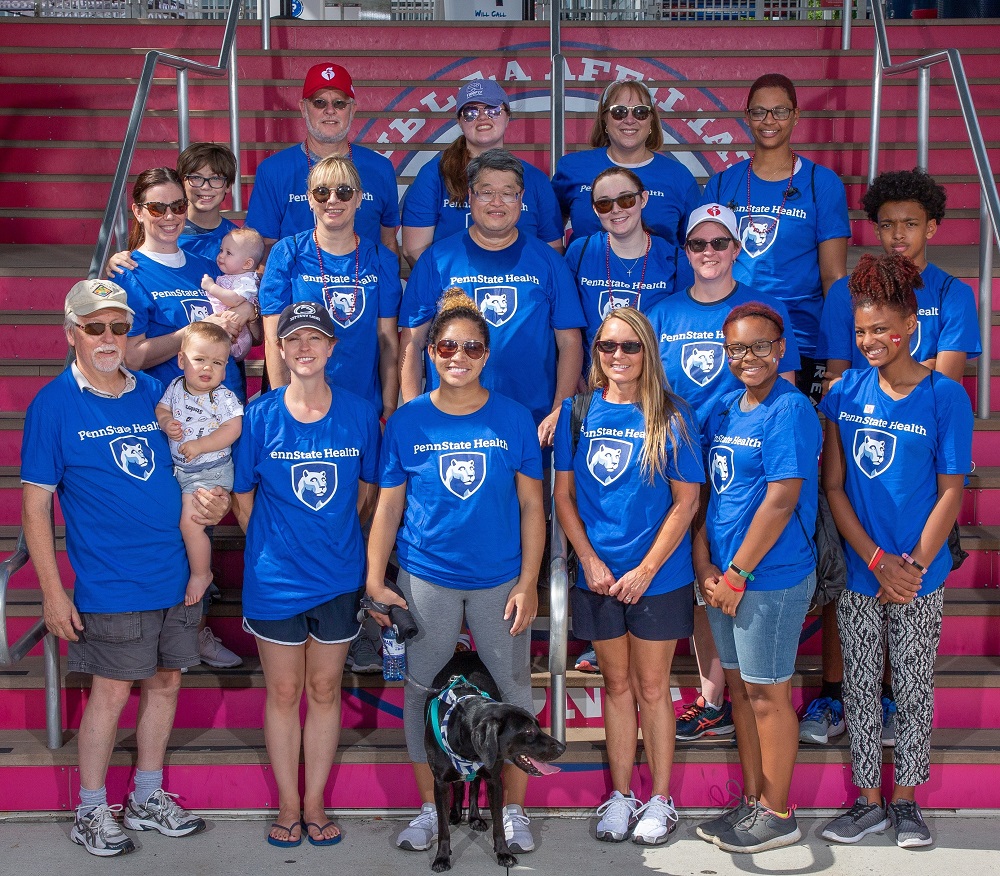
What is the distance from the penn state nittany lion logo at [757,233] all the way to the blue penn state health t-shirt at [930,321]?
1.51 feet

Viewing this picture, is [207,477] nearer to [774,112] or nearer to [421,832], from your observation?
[421,832]

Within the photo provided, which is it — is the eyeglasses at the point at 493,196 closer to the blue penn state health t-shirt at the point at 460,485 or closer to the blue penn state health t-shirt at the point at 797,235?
the blue penn state health t-shirt at the point at 460,485

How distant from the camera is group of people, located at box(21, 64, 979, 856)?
12.4 ft

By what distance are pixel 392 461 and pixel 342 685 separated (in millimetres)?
1118

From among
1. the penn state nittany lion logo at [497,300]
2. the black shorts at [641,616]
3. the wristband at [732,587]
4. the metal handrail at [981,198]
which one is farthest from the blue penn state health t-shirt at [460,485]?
the metal handrail at [981,198]

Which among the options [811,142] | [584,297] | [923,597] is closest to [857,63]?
[811,142]

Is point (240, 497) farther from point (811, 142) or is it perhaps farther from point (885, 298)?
point (811, 142)

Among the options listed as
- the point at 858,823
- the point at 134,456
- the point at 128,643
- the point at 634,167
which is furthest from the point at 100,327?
the point at 858,823

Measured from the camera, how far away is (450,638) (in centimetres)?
382

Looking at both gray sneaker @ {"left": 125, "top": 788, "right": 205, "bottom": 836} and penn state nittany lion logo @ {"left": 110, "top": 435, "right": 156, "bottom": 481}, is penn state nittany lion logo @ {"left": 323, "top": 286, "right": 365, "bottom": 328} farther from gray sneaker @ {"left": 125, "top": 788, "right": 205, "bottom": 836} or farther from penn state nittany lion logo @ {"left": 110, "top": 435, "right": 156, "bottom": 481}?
gray sneaker @ {"left": 125, "top": 788, "right": 205, "bottom": 836}

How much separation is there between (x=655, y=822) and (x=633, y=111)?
2.74 metres

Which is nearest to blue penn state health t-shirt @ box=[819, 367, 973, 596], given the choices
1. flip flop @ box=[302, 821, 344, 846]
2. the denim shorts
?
the denim shorts

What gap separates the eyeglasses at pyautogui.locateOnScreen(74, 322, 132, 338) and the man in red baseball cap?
0.99 meters

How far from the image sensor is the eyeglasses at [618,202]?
417cm
